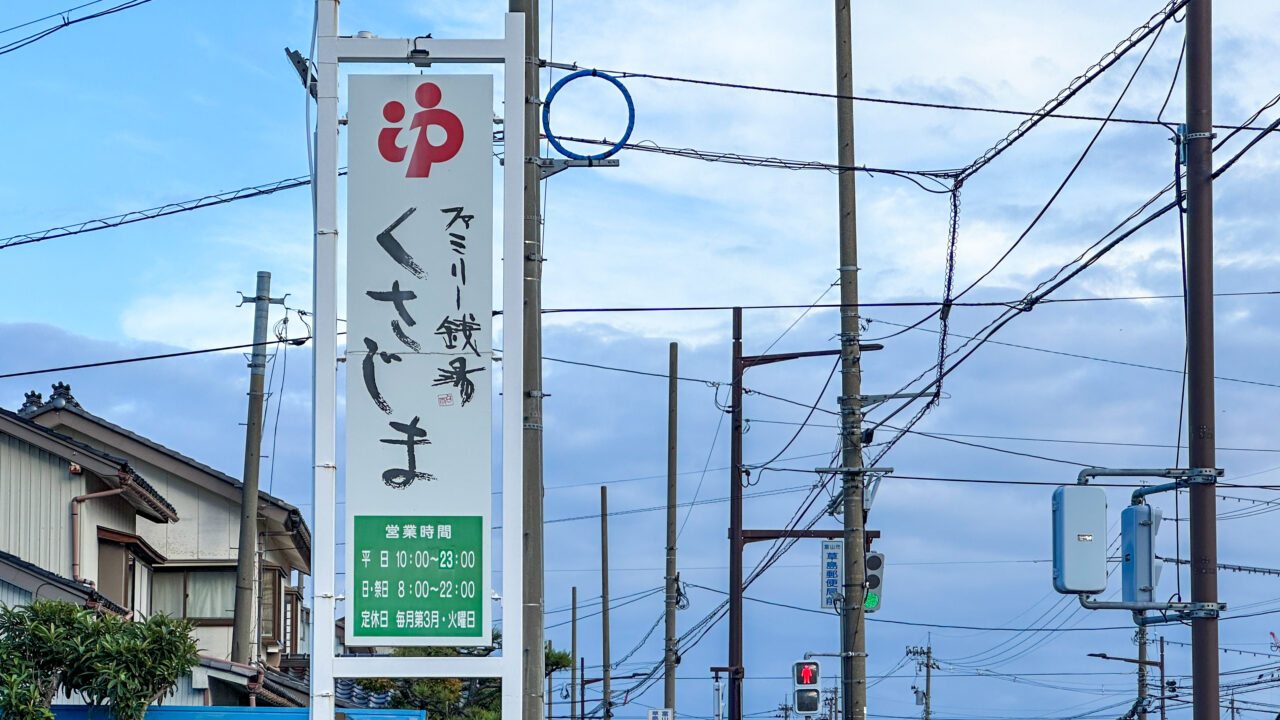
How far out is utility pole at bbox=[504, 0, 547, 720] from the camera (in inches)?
484

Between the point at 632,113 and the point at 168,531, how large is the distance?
2232 cm

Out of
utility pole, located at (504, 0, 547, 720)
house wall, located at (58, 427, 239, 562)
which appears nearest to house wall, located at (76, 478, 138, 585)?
house wall, located at (58, 427, 239, 562)

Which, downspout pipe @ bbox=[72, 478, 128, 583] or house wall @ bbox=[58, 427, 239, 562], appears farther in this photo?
house wall @ bbox=[58, 427, 239, 562]

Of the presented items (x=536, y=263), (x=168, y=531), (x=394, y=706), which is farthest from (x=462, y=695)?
(x=536, y=263)

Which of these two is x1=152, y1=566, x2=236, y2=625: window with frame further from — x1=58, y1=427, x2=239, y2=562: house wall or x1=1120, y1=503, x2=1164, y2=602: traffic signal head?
x1=1120, y1=503, x2=1164, y2=602: traffic signal head

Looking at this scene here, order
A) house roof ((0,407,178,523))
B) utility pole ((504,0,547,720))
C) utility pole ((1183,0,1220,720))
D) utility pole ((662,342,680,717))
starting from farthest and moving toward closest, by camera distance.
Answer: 1. utility pole ((662,342,680,717))
2. house roof ((0,407,178,523))
3. utility pole ((504,0,547,720))
4. utility pole ((1183,0,1220,720))

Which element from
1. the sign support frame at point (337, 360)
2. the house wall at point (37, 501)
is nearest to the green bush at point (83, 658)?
the house wall at point (37, 501)

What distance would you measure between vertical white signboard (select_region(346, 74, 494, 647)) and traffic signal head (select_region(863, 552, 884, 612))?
11.6m

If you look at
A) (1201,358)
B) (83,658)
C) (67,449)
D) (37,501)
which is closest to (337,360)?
(1201,358)

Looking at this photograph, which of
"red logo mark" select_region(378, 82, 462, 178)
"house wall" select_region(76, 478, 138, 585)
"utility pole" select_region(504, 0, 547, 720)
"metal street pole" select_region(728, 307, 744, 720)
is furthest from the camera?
"metal street pole" select_region(728, 307, 744, 720)

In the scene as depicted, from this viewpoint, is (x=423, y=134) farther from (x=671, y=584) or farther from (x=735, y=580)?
(x=671, y=584)

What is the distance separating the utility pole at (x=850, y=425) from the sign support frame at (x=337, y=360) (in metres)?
9.99

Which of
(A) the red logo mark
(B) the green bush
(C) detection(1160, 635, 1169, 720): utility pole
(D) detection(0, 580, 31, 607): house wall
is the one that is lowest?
(C) detection(1160, 635, 1169, 720): utility pole

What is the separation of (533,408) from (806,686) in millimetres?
11307
